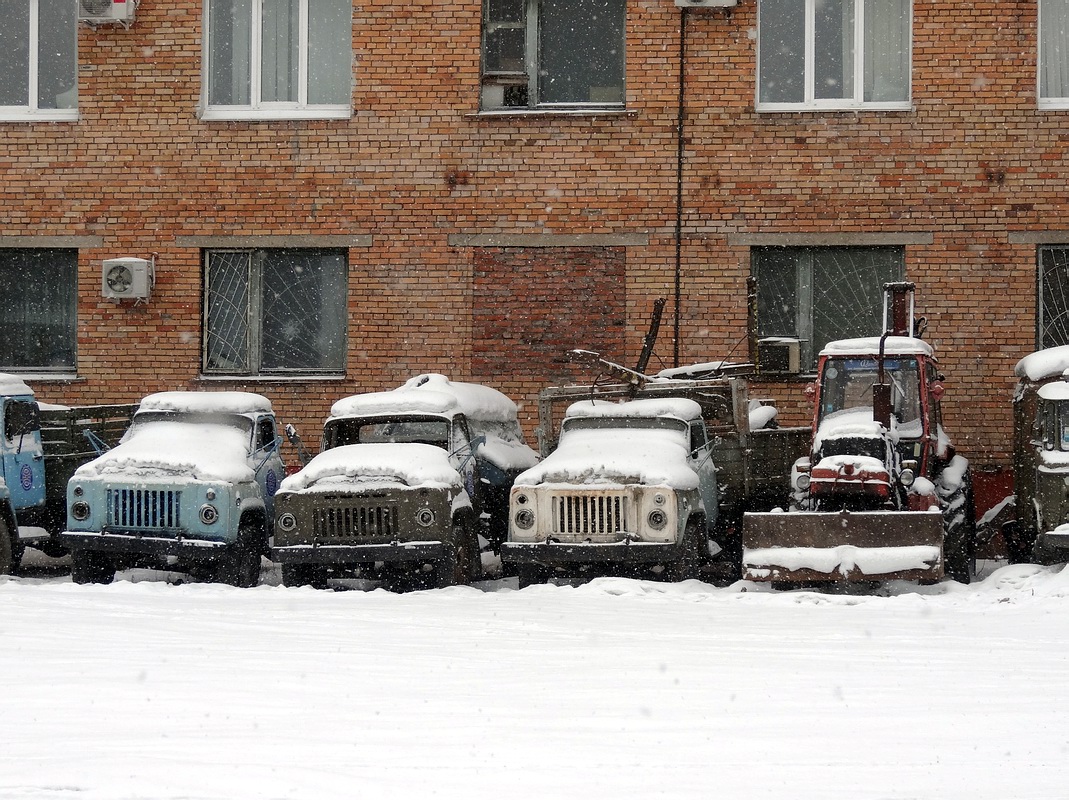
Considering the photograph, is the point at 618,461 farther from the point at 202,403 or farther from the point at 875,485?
the point at 202,403

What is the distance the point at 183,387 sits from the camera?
18.8 metres

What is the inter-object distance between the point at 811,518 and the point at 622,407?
261 centimetres

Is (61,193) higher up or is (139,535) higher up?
(61,193)

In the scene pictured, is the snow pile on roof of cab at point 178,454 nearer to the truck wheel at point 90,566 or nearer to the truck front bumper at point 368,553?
the truck wheel at point 90,566

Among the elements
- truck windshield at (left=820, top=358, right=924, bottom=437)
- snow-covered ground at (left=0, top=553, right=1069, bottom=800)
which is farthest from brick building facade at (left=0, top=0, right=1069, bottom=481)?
snow-covered ground at (left=0, top=553, right=1069, bottom=800)

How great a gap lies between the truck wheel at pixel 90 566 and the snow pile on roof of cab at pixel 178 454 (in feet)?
2.39

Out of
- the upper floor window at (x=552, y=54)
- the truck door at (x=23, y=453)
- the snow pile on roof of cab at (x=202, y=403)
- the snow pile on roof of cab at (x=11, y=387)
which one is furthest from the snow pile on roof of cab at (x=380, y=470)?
the upper floor window at (x=552, y=54)

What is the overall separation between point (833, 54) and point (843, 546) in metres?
8.14

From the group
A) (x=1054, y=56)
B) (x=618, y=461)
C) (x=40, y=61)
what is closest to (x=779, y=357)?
(x=1054, y=56)

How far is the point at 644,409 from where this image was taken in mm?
14375

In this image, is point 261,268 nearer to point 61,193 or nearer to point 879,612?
point 61,193

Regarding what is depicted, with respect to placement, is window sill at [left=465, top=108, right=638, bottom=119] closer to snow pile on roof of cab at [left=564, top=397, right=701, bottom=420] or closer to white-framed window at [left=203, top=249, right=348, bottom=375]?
white-framed window at [left=203, top=249, right=348, bottom=375]

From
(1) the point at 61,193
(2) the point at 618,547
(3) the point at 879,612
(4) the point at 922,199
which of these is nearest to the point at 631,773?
(3) the point at 879,612

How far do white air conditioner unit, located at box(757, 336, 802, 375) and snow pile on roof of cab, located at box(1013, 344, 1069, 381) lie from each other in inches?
133
